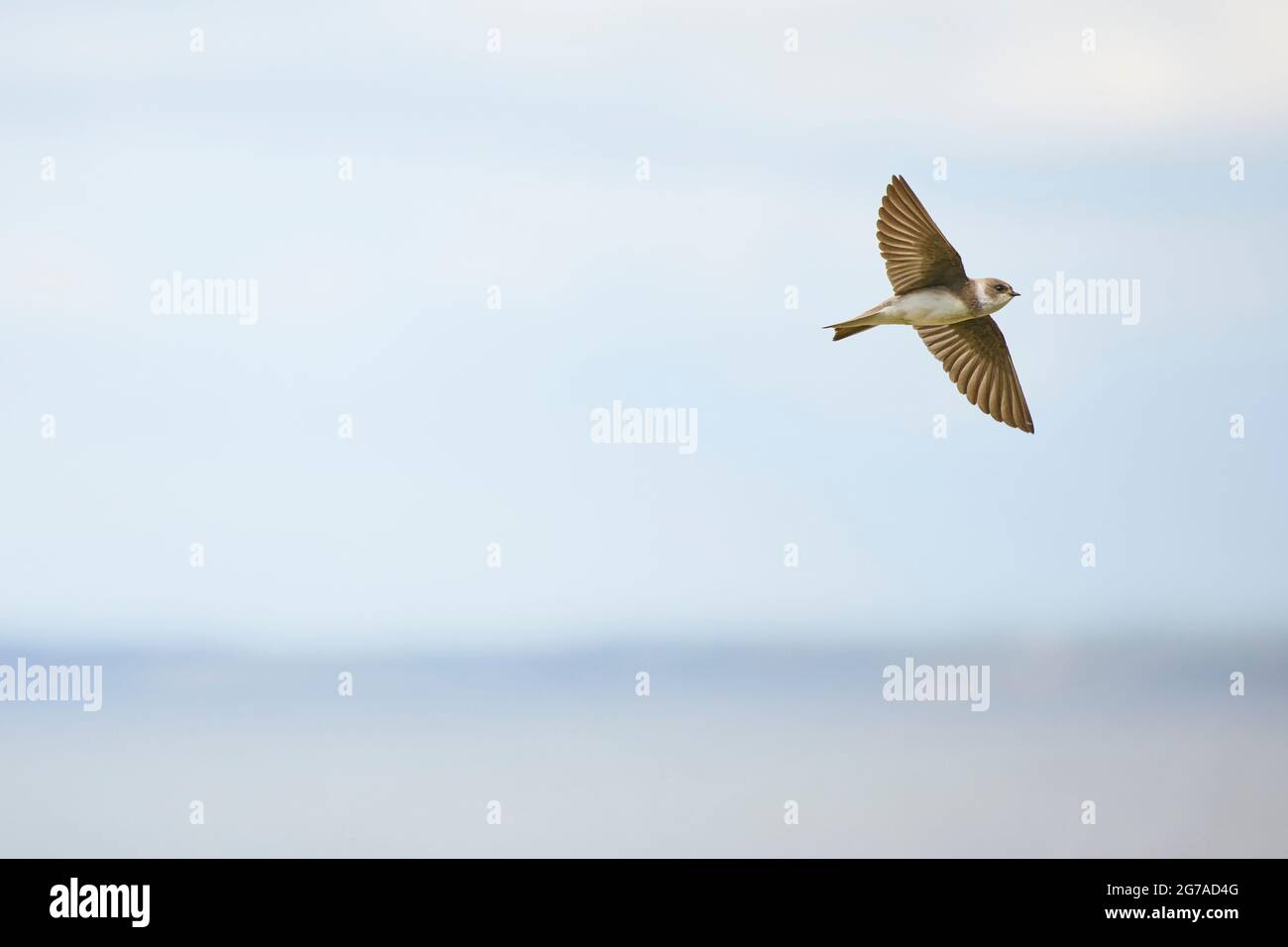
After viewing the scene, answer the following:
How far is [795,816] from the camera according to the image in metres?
5.84

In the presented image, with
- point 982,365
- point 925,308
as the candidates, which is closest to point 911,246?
point 925,308

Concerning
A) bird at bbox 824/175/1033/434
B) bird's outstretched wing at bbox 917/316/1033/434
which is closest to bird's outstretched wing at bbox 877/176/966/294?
bird at bbox 824/175/1033/434

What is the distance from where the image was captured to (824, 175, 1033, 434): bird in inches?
216

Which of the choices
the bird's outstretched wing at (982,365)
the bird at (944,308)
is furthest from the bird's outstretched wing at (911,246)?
the bird's outstretched wing at (982,365)

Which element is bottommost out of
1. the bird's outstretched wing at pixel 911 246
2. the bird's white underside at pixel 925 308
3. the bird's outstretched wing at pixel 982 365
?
the bird's outstretched wing at pixel 982 365

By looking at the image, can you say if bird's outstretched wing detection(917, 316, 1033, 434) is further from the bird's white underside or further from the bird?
the bird's white underside

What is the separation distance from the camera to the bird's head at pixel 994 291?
18.4 feet

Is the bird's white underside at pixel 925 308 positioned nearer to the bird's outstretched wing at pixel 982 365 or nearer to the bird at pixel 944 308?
the bird at pixel 944 308

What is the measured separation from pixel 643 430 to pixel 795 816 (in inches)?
76.9

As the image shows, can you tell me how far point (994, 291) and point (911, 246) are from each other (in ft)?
1.18

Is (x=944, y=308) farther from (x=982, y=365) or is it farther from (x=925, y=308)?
(x=982, y=365)

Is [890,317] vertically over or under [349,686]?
over
